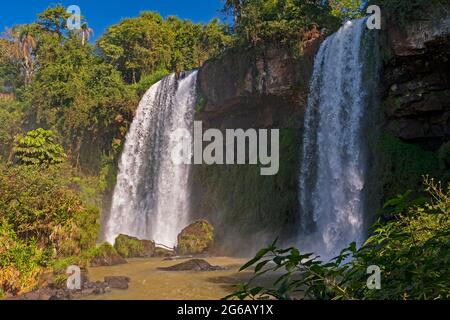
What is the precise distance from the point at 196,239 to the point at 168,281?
8916 mm

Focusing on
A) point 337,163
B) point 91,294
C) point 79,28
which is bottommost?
point 91,294

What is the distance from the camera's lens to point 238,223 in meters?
25.3

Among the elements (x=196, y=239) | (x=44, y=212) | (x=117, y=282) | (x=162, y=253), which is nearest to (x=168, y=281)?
(x=117, y=282)

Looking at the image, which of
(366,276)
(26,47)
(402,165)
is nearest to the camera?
(366,276)

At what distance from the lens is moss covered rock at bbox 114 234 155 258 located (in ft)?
74.1

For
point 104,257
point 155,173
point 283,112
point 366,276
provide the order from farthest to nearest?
point 155,173 → point 283,112 → point 104,257 → point 366,276

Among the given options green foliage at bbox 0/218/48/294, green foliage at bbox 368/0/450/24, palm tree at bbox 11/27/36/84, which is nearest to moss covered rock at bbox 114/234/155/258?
green foliage at bbox 0/218/48/294

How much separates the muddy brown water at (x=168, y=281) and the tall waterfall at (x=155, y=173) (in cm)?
825

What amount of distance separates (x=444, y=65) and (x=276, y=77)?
9.19 meters

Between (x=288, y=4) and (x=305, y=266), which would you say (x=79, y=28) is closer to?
(x=288, y=4)

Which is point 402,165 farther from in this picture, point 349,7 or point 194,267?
point 349,7

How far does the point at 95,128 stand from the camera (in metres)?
36.2

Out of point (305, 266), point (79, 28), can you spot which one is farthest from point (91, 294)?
point (79, 28)
